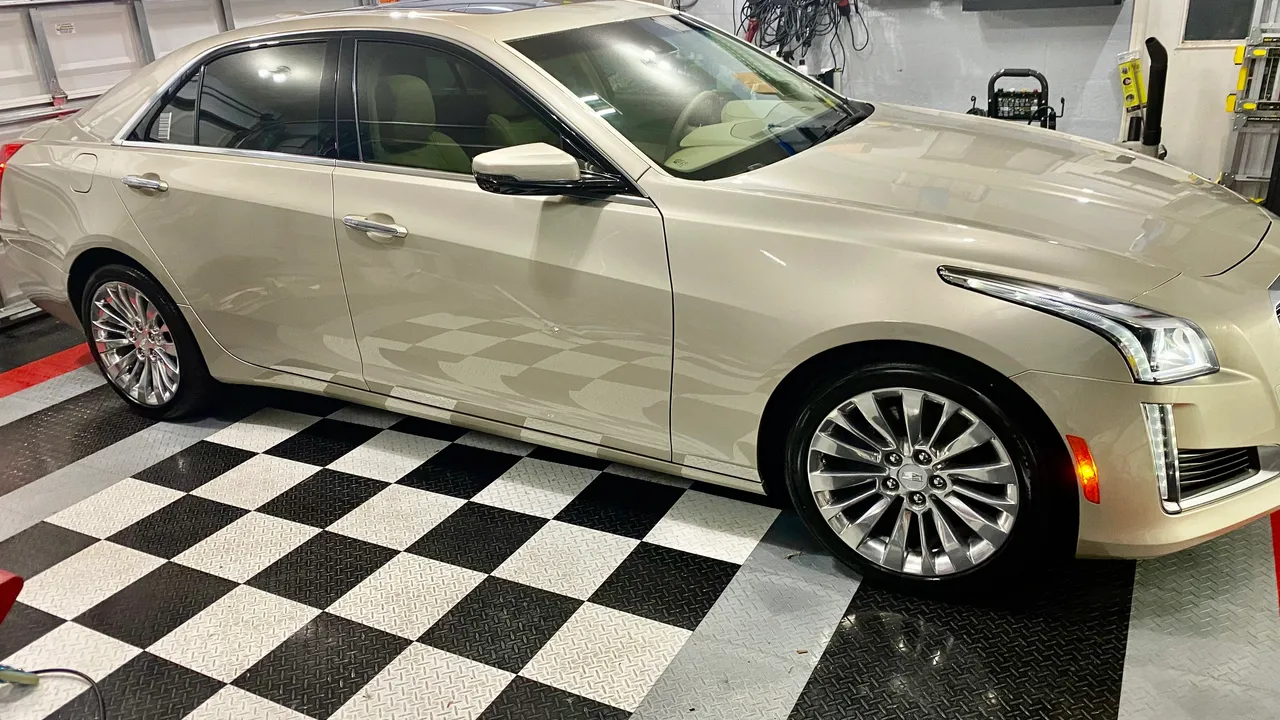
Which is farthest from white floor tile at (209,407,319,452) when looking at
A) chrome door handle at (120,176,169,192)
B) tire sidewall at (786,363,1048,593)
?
tire sidewall at (786,363,1048,593)

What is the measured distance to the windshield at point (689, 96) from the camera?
226cm

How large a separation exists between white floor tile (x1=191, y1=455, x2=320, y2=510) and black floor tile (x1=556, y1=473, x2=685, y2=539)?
0.87m

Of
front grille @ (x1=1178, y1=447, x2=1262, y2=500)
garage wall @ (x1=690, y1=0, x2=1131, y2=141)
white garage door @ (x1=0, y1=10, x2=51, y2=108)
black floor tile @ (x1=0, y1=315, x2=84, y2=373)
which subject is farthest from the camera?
garage wall @ (x1=690, y1=0, x2=1131, y2=141)

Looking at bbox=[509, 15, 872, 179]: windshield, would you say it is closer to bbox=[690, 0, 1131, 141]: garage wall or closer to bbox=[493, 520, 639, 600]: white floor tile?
bbox=[493, 520, 639, 600]: white floor tile

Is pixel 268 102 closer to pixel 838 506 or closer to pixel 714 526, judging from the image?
pixel 714 526

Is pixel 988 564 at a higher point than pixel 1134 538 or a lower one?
lower

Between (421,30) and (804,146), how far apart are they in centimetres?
102

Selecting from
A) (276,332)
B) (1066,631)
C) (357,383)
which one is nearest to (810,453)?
(1066,631)

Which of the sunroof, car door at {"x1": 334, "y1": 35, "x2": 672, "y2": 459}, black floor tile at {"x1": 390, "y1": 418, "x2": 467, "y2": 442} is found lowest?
black floor tile at {"x1": 390, "y1": 418, "x2": 467, "y2": 442}

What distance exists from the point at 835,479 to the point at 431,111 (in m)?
1.37

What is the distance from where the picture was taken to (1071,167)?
7.39 feet

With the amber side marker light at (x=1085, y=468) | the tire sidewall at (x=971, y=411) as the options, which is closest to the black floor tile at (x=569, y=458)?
the tire sidewall at (x=971, y=411)

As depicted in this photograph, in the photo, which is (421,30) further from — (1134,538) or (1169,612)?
(1169,612)

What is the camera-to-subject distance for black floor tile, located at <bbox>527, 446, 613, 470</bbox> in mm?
2752
